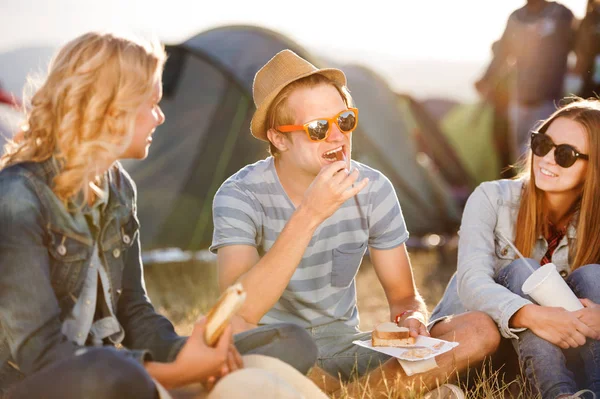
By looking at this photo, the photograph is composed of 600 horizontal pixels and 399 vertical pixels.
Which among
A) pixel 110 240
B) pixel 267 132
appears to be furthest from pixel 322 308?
pixel 110 240

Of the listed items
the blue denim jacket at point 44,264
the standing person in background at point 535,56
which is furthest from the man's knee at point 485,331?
the standing person in background at point 535,56

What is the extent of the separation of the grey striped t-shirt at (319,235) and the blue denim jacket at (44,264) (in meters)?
0.72

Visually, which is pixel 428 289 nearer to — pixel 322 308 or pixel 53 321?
pixel 322 308

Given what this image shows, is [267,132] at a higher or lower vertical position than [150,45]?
lower

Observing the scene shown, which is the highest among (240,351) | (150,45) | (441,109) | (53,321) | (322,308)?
(150,45)

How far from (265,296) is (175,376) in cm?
56

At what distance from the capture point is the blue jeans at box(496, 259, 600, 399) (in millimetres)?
3061

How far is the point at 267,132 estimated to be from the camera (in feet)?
11.2

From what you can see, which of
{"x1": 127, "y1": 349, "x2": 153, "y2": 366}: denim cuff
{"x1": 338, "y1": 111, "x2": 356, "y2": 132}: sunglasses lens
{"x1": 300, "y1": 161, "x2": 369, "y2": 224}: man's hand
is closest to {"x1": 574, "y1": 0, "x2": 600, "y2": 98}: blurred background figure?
{"x1": 338, "y1": 111, "x2": 356, "y2": 132}: sunglasses lens

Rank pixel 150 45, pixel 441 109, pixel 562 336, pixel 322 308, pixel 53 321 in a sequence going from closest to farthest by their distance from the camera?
1. pixel 53 321
2. pixel 150 45
3. pixel 562 336
4. pixel 322 308
5. pixel 441 109

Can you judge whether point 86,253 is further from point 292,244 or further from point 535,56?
point 535,56

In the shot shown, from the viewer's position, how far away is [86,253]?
8.05 feet

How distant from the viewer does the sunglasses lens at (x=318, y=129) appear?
3156 millimetres

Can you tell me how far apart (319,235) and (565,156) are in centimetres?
107
